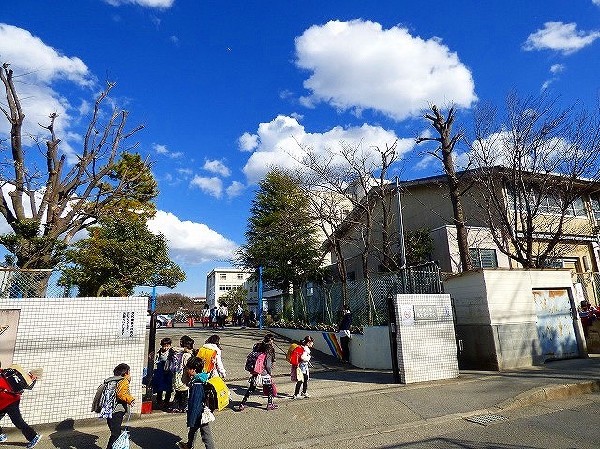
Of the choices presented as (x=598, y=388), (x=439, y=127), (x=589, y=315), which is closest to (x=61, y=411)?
(x=598, y=388)

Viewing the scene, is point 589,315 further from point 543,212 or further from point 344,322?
point 344,322

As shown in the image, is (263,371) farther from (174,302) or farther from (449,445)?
(174,302)

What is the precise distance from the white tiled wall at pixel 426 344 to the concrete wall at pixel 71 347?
607 centimetres

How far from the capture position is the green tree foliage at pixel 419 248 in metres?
18.3

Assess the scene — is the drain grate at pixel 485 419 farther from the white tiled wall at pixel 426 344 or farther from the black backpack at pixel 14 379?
the black backpack at pixel 14 379

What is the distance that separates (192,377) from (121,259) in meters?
16.0

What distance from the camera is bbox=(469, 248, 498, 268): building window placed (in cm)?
1809

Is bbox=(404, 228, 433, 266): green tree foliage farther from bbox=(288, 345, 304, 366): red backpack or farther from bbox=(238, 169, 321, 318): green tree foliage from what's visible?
bbox=(288, 345, 304, 366): red backpack

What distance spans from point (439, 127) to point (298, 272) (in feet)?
45.5

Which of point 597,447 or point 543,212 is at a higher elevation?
point 543,212

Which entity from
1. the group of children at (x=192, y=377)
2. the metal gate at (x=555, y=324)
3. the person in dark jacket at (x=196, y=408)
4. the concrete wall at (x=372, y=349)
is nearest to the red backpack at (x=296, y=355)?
the group of children at (x=192, y=377)

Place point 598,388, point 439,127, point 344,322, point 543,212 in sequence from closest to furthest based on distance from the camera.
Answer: point 598,388 < point 344,322 < point 439,127 < point 543,212

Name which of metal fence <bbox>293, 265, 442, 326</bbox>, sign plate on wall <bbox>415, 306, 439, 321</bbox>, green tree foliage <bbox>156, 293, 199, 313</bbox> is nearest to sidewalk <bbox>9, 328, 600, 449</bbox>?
sign plate on wall <bbox>415, 306, 439, 321</bbox>

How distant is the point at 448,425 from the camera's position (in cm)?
657
